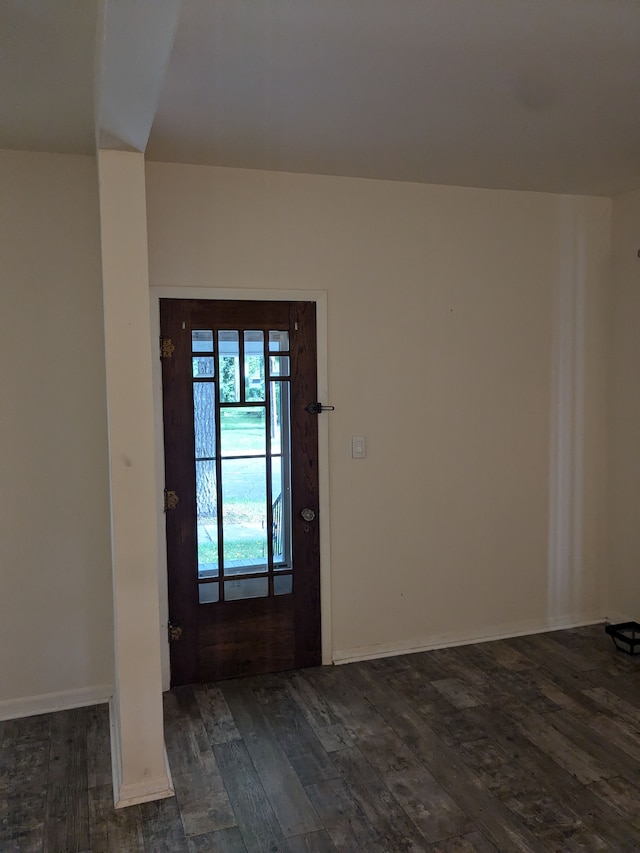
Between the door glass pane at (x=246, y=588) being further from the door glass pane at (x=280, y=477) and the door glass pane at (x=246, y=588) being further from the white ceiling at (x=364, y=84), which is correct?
the white ceiling at (x=364, y=84)

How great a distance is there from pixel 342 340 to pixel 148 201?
1193 millimetres

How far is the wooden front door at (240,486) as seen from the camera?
343 centimetres

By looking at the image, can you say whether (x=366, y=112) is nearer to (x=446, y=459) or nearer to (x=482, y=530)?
(x=446, y=459)

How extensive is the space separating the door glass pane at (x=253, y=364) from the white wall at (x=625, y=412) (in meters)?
2.24

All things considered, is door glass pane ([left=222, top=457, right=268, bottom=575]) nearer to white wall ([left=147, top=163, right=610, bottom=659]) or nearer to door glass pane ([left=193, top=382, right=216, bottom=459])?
door glass pane ([left=193, top=382, right=216, bottom=459])

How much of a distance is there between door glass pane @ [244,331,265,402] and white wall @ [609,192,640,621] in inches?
88.3

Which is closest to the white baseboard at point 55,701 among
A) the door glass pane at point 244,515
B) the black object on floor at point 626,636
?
the door glass pane at point 244,515

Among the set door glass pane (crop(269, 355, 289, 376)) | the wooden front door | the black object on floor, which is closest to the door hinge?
the wooden front door

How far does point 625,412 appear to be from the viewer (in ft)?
13.7

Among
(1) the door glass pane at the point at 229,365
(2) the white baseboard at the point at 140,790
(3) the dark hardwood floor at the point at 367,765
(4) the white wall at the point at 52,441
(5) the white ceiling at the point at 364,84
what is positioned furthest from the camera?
(1) the door glass pane at the point at 229,365

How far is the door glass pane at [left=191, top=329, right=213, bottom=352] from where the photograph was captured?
342cm

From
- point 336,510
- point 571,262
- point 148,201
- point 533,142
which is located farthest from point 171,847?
point 571,262

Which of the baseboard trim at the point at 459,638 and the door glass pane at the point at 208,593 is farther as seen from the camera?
the baseboard trim at the point at 459,638

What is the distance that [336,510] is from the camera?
3701 mm
